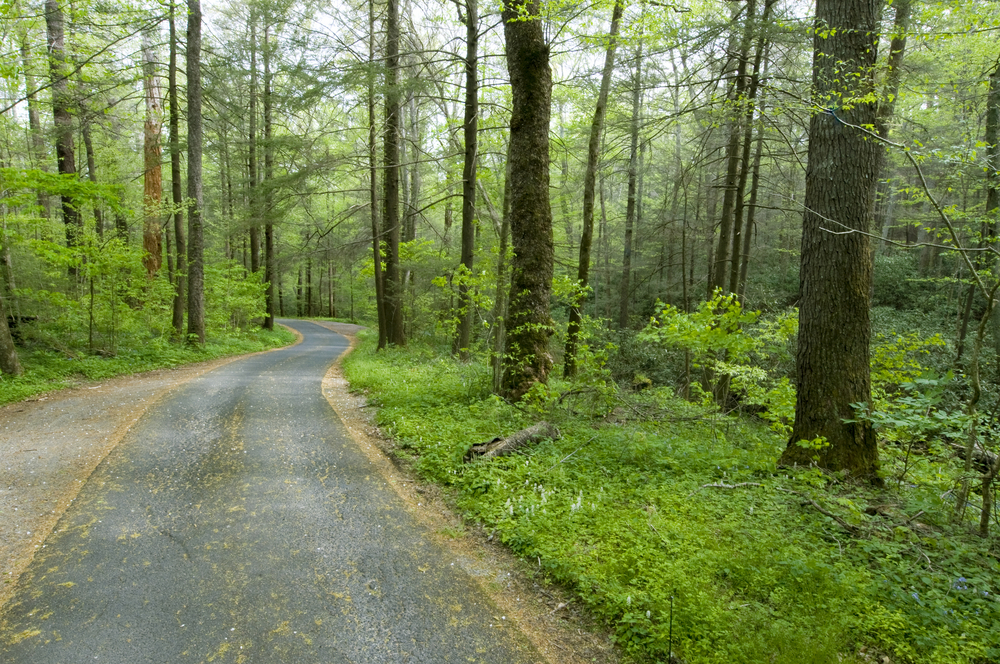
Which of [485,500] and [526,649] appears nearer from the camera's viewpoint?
[526,649]

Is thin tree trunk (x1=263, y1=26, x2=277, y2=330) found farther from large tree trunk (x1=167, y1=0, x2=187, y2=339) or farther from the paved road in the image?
the paved road

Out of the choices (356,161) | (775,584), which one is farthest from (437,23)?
(775,584)

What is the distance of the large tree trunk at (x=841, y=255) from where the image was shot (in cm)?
445

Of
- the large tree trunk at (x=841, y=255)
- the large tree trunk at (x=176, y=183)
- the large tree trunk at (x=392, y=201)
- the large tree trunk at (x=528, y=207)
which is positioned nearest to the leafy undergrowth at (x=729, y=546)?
the large tree trunk at (x=841, y=255)

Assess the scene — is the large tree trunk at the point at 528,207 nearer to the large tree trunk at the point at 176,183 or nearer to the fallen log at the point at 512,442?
the fallen log at the point at 512,442

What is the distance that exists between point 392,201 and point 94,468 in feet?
35.9

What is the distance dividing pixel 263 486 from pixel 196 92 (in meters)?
13.2

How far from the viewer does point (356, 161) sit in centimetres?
1091

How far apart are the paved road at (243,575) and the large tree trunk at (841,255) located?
143 inches

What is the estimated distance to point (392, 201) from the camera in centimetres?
1464

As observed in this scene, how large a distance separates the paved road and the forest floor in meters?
0.15

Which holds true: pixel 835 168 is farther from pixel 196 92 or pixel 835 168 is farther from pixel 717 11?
pixel 196 92

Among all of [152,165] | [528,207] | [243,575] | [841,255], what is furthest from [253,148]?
[841,255]

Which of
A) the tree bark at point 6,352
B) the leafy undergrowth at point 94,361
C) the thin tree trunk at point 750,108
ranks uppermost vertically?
the thin tree trunk at point 750,108
